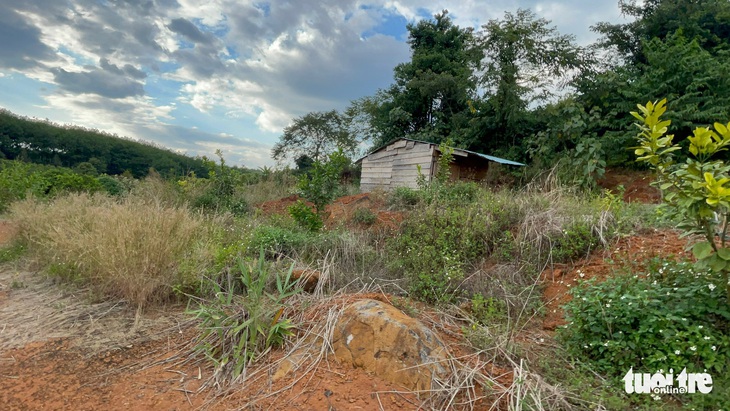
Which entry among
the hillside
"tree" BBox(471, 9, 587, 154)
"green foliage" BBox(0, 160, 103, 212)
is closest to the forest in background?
"tree" BBox(471, 9, 587, 154)

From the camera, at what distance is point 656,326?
2166mm

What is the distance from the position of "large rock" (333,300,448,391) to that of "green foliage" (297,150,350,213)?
3249 millimetres

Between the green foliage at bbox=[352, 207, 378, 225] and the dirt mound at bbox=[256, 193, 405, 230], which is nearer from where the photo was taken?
the dirt mound at bbox=[256, 193, 405, 230]

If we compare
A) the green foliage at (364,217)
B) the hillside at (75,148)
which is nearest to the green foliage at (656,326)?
the green foliage at (364,217)

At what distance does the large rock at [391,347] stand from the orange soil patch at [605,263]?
1.27 metres

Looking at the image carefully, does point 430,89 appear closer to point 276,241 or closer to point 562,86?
point 562,86

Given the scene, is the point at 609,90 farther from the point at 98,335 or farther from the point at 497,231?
the point at 98,335

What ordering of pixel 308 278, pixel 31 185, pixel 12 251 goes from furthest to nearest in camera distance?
pixel 31 185 → pixel 12 251 → pixel 308 278

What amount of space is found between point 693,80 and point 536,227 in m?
10.4

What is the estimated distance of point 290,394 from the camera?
1972 mm

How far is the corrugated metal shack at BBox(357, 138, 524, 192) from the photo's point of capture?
35.1 feet

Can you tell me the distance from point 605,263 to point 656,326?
143cm

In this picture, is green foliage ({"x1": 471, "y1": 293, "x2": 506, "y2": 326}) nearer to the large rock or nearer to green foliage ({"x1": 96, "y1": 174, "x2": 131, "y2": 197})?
the large rock

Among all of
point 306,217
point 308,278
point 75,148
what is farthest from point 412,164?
point 75,148
